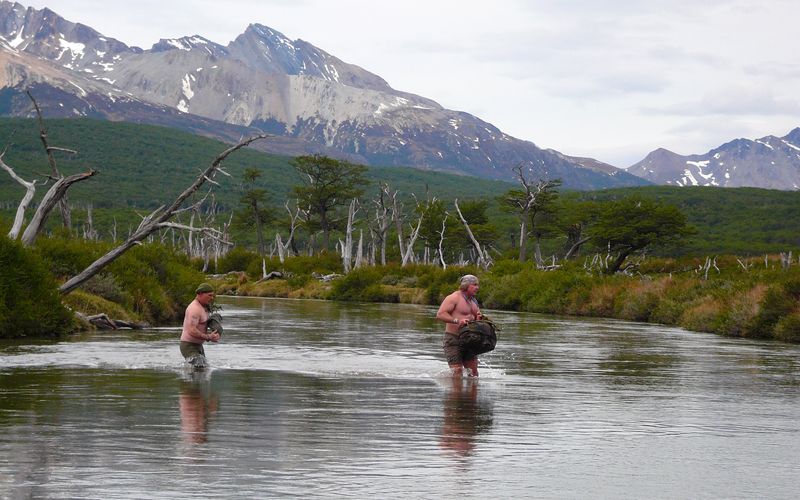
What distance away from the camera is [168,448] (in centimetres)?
1108

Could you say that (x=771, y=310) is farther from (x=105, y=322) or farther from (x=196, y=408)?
(x=196, y=408)

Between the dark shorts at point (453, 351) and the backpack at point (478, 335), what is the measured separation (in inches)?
4.0

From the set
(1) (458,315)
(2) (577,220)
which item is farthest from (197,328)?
(2) (577,220)

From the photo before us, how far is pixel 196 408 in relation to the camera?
14406 millimetres

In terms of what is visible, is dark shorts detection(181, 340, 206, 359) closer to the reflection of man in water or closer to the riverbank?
the reflection of man in water

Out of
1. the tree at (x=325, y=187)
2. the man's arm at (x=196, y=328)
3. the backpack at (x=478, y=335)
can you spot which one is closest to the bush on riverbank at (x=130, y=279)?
the man's arm at (x=196, y=328)

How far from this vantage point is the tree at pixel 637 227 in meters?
81.6

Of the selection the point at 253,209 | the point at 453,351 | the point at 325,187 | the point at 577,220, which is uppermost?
the point at 325,187

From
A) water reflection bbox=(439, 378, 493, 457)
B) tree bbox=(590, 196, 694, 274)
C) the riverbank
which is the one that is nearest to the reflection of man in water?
water reflection bbox=(439, 378, 493, 457)

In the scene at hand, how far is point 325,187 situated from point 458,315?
296 ft

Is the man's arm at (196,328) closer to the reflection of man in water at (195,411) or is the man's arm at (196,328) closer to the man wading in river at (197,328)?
the man wading in river at (197,328)

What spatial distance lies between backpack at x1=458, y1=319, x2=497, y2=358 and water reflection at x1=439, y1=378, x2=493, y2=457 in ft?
2.20

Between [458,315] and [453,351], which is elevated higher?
[458,315]

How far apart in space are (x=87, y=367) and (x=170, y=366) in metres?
1.51
